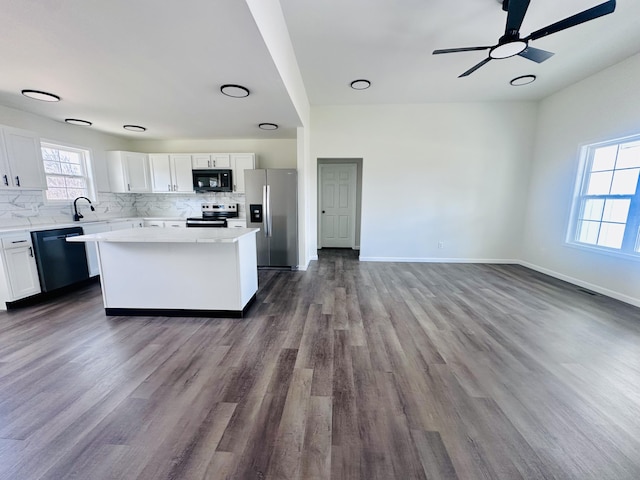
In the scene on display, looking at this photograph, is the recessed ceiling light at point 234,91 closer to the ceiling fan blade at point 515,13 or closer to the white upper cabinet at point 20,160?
the ceiling fan blade at point 515,13

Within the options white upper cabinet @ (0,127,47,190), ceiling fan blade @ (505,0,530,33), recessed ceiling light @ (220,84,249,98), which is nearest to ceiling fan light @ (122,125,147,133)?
white upper cabinet @ (0,127,47,190)

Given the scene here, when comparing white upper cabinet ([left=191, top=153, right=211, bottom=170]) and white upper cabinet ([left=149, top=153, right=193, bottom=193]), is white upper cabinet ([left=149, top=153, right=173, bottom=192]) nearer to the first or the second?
white upper cabinet ([left=149, top=153, right=193, bottom=193])

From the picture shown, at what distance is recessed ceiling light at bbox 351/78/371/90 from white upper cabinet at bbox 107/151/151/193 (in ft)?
14.1

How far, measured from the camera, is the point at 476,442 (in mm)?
1277

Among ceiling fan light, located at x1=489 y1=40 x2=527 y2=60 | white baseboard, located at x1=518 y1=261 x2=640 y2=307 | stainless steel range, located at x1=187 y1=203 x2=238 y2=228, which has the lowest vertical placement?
white baseboard, located at x1=518 y1=261 x2=640 y2=307

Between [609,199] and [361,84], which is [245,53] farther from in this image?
[609,199]

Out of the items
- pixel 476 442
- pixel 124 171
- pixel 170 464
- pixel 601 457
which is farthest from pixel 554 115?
pixel 124 171

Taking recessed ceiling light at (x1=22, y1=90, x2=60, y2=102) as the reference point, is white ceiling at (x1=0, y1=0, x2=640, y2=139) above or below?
above

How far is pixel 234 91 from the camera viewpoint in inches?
108

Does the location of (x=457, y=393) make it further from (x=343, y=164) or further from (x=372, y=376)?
(x=343, y=164)

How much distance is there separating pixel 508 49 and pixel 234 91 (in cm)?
283

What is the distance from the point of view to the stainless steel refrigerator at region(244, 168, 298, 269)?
4.32 m

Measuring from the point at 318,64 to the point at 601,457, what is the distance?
13.7 feet

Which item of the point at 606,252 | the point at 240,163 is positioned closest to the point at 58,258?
the point at 240,163
